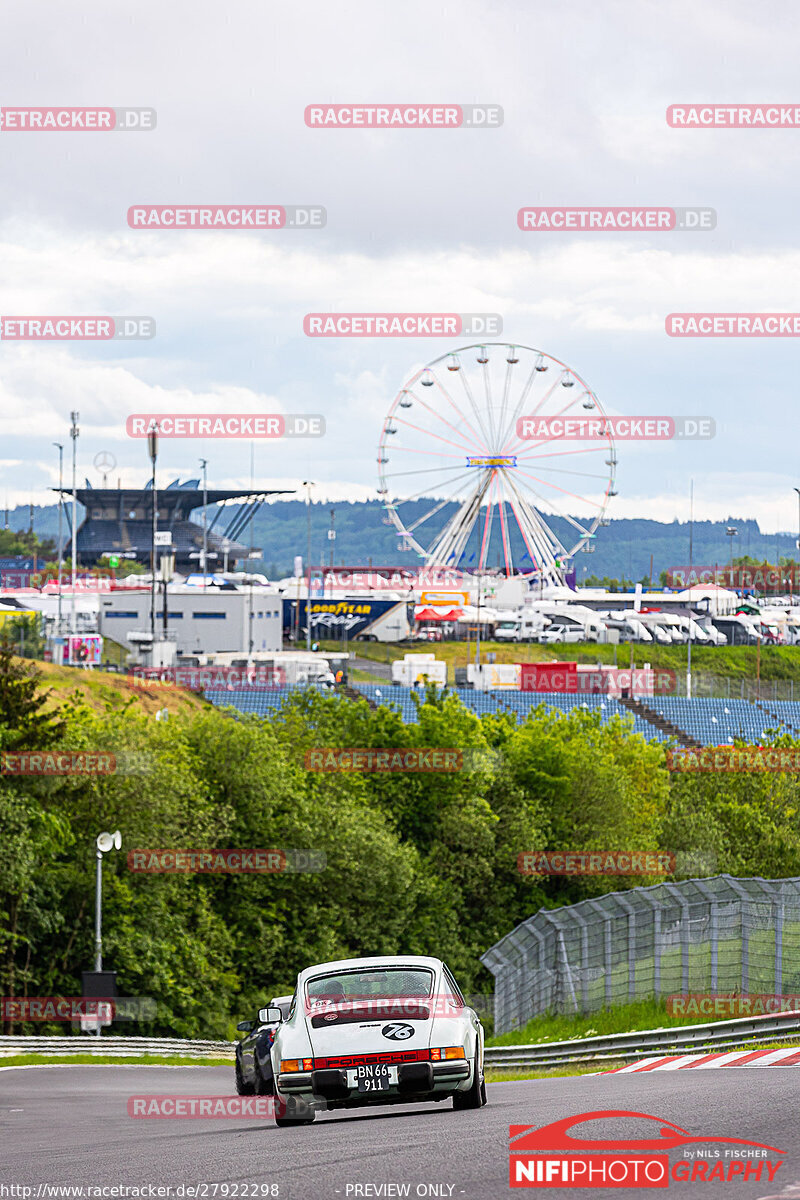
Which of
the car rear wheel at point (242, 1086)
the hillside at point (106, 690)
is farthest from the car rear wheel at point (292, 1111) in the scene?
the hillside at point (106, 690)

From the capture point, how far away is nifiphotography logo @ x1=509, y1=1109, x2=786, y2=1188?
6902 mm

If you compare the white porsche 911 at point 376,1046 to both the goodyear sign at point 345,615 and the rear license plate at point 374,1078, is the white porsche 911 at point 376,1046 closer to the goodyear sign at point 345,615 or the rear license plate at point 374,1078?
the rear license plate at point 374,1078

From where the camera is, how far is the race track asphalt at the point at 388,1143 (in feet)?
23.4

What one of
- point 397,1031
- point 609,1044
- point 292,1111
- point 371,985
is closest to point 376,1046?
point 397,1031

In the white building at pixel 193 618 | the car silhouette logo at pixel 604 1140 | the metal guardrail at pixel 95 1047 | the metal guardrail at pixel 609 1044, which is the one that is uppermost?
the white building at pixel 193 618

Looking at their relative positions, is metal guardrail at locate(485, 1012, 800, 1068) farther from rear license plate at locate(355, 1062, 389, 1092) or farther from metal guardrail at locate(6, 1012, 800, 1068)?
rear license plate at locate(355, 1062, 389, 1092)

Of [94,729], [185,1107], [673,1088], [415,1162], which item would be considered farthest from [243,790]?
[415,1162]

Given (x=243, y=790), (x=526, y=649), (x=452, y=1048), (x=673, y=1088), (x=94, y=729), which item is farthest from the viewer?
(x=526, y=649)

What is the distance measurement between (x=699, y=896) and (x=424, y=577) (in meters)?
104

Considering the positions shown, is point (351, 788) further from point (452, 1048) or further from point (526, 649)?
point (526, 649)

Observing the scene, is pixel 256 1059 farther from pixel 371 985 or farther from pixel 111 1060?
pixel 111 1060

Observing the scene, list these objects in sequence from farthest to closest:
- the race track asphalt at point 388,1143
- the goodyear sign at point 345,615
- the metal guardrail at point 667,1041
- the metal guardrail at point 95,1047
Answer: the goodyear sign at point 345,615
the metal guardrail at point 95,1047
the metal guardrail at point 667,1041
the race track asphalt at point 388,1143

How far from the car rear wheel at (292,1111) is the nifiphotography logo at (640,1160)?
8.02 feet

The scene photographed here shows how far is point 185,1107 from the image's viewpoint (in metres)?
13.9
